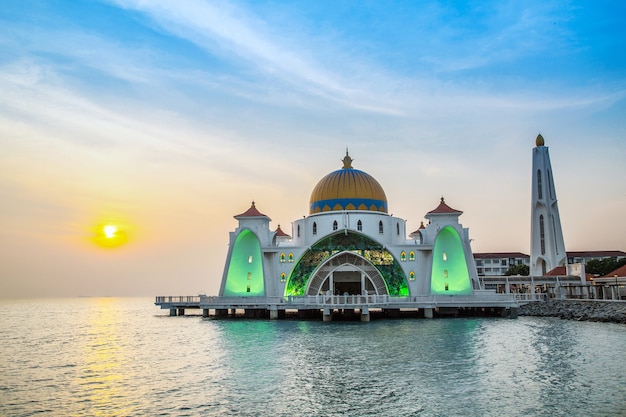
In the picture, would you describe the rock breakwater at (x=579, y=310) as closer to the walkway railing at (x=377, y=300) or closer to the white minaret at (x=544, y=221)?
the walkway railing at (x=377, y=300)

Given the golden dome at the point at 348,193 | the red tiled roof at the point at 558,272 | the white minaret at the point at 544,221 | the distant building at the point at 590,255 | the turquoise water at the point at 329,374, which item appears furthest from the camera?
the distant building at the point at 590,255

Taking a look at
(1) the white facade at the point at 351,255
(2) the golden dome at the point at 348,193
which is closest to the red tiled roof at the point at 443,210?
(1) the white facade at the point at 351,255

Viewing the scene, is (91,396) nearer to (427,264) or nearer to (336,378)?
(336,378)

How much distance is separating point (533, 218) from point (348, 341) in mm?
45543

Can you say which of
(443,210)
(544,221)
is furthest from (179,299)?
(544,221)

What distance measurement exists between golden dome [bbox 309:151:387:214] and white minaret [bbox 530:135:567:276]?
77.1ft

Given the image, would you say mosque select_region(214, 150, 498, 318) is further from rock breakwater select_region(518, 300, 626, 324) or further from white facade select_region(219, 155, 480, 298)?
rock breakwater select_region(518, 300, 626, 324)

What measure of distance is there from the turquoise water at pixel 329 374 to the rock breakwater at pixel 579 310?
15.4 ft

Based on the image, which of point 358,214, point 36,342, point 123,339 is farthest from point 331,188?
point 36,342

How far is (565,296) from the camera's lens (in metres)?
52.9

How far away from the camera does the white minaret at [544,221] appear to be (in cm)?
6575

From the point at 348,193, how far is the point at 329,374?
32406 millimetres

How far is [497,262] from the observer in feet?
320

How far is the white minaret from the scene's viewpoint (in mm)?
65750
